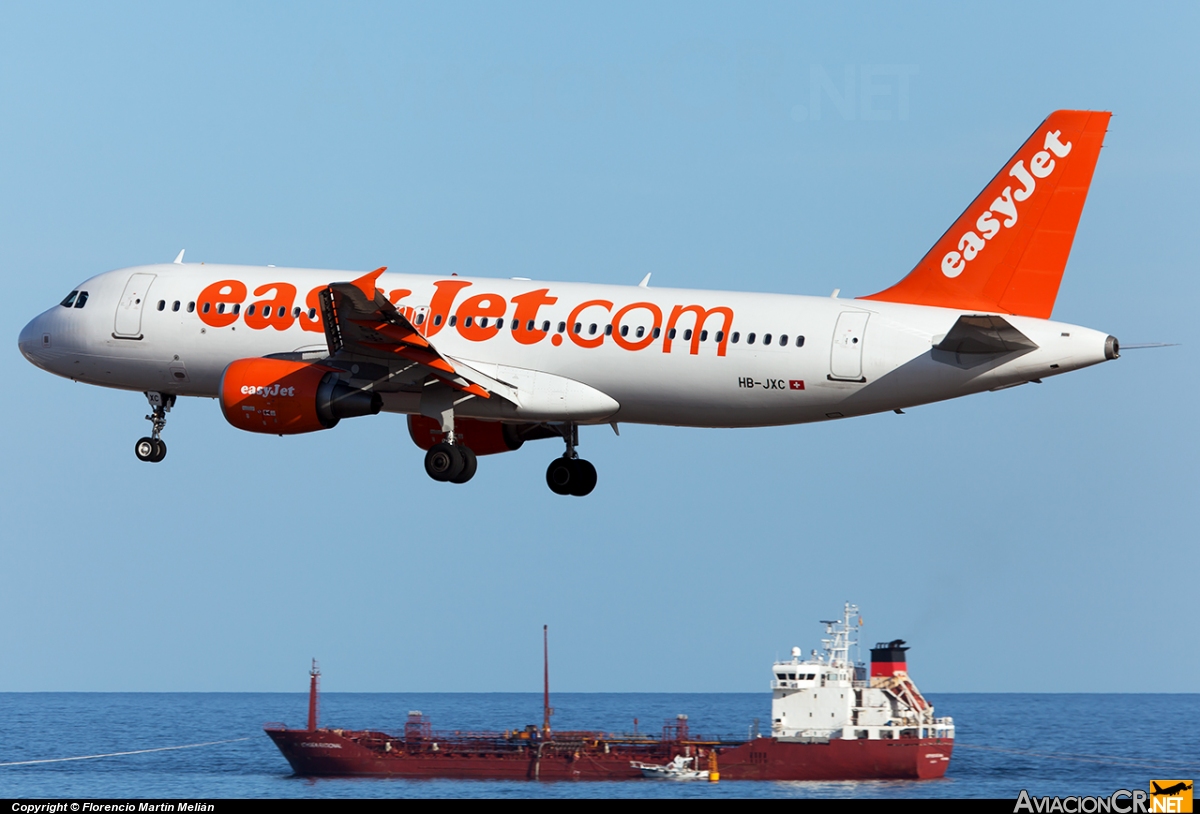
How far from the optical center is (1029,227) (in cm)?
3959

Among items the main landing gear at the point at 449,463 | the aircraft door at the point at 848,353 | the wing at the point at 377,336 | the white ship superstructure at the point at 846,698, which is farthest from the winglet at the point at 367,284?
the white ship superstructure at the point at 846,698

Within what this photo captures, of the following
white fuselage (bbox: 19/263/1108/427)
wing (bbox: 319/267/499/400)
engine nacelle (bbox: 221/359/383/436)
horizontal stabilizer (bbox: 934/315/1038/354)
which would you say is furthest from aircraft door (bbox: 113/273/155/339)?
horizontal stabilizer (bbox: 934/315/1038/354)

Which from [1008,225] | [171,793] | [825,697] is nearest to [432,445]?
[1008,225]

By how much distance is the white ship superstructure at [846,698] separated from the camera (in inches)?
3762

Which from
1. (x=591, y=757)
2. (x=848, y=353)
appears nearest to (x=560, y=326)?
(x=848, y=353)

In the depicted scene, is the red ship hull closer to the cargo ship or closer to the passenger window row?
the cargo ship

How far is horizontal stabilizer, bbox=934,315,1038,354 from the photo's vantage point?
3738 cm

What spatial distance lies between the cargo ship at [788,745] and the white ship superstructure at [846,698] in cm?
6

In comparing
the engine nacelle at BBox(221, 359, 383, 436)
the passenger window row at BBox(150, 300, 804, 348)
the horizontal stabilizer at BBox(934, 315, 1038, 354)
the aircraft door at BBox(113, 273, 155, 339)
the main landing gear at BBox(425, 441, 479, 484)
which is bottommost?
the main landing gear at BBox(425, 441, 479, 484)

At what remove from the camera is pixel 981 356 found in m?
38.5

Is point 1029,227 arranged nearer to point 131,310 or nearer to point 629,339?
point 629,339

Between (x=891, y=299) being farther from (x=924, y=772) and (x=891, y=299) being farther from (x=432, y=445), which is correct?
(x=924, y=772)

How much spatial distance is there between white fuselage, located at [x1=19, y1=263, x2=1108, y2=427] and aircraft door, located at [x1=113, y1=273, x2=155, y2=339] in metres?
0.05

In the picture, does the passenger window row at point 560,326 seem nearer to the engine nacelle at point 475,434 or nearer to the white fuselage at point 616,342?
the white fuselage at point 616,342
